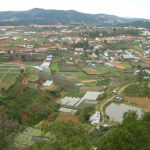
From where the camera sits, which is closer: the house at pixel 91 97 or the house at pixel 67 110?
the house at pixel 67 110

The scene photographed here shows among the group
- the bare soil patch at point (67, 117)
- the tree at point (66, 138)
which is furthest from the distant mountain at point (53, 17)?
the tree at point (66, 138)

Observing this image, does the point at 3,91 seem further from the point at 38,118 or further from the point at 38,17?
the point at 38,17

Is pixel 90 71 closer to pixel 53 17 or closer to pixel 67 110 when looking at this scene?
pixel 67 110

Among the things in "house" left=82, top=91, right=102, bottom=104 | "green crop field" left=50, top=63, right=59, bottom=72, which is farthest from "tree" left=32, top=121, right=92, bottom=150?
"green crop field" left=50, top=63, right=59, bottom=72

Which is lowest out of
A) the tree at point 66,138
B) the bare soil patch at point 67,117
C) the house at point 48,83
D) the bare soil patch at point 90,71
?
the bare soil patch at point 90,71

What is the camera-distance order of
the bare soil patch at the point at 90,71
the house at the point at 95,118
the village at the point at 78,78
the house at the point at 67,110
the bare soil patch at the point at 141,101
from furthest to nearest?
1. the bare soil patch at the point at 90,71
2. the bare soil patch at the point at 141,101
3. the house at the point at 67,110
4. the village at the point at 78,78
5. the house at the point at 95,118

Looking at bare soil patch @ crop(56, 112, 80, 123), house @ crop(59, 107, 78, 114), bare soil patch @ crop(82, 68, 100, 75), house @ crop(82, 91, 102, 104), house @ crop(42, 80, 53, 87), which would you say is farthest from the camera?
bare soil patch @ crop(82, 68, 100, 75)

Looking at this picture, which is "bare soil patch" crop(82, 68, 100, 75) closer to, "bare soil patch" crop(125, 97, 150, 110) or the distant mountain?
"bare soil patch" crop(125, 97, 150, 110)

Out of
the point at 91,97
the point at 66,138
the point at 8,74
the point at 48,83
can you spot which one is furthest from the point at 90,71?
the point at 66,138

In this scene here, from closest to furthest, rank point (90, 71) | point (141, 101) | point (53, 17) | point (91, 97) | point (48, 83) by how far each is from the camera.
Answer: point (141, 101) < point (91, 97) < point (48, 83) < point (90, 71) < point (53, 17)

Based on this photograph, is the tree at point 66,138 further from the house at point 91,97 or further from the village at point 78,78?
the house at point 91,97

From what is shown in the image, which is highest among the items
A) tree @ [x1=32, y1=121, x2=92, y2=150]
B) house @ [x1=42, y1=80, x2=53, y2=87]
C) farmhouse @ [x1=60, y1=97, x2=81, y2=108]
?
tree @ [x1=32, y1=121, x2=92, y2=150]

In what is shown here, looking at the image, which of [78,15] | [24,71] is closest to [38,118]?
[24,71]
